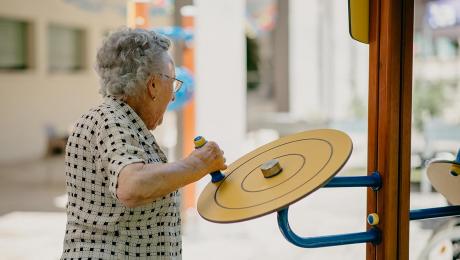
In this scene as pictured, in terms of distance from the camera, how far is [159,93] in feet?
5.28

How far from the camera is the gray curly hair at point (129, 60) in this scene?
1.56 m

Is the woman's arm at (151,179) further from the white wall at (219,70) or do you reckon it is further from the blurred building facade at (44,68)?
the blurred building facade at (44,68)

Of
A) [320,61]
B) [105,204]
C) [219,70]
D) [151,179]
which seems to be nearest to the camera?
[151,179]

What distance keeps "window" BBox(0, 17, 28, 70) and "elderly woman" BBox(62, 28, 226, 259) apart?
28.4 ft

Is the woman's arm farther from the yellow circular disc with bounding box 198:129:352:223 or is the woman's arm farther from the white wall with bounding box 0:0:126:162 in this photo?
the white wall with bounding box 0:0:126:162

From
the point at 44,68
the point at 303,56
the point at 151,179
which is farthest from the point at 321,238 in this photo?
the point at 303,56

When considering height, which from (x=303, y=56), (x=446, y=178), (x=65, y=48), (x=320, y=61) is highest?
(x=65, y=48)

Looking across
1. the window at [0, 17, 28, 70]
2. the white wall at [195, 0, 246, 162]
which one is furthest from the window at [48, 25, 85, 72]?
the white wall at [195, 0, 246, 162]

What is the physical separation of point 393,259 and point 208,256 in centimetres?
315

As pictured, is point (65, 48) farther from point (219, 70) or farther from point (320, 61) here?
point (219, 70)

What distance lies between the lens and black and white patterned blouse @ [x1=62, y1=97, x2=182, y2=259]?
4.95ft

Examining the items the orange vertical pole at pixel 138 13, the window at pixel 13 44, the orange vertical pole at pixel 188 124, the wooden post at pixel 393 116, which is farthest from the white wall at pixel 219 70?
the window at pixel 13 44

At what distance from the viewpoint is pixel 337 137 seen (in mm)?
1585

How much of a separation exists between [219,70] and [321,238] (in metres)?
3.78
